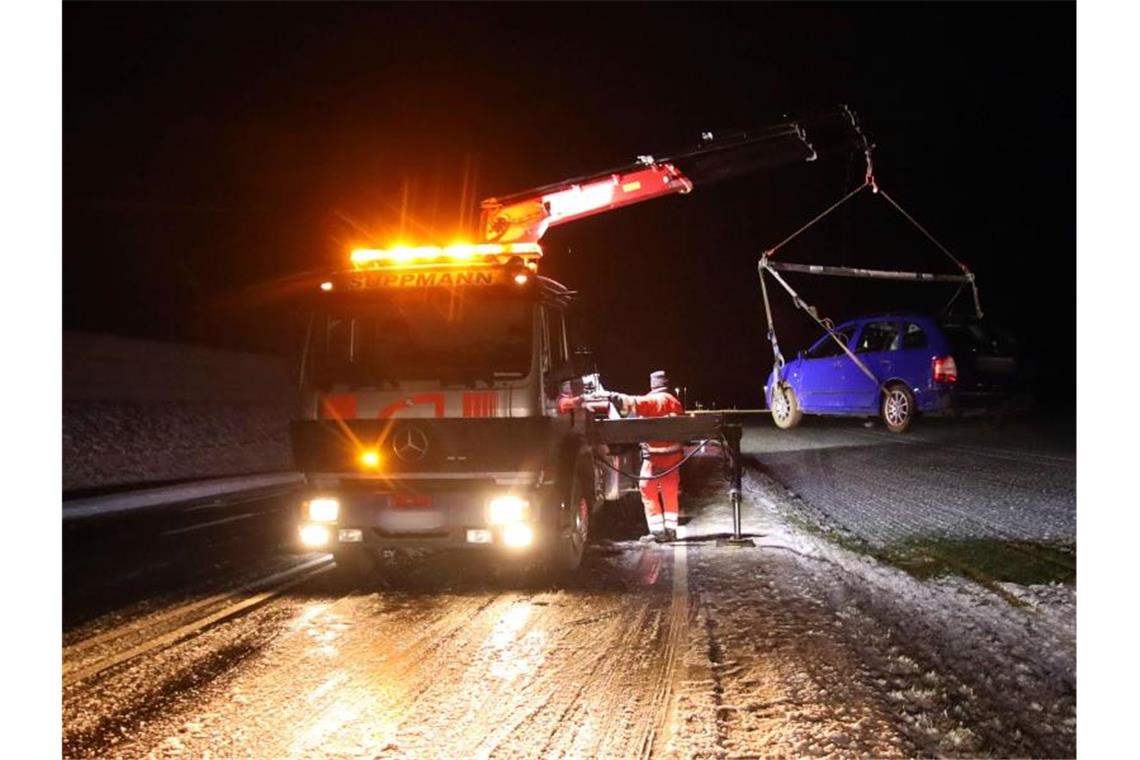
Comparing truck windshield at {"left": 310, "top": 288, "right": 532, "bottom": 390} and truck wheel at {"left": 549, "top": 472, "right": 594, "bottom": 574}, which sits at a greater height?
truck windshield at {"left": 310, "top": 288, "right": 532, "bottom": 390}

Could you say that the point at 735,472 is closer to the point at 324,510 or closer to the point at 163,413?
the point at 324,510

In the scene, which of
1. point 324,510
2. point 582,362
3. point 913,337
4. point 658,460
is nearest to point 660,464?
point 658,460

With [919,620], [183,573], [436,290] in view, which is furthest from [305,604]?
[919,620]

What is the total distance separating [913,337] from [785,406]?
11.4 ft

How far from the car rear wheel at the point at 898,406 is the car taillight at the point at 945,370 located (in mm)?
506

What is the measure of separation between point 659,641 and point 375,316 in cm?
335

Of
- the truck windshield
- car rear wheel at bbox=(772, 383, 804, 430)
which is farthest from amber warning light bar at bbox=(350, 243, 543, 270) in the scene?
car rear wheel at bbox=(772, 383, 804, 430)

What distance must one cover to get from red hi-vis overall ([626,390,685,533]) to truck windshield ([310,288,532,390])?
2.80 metres

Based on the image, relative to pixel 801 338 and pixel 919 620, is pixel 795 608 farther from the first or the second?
pixel 801 338

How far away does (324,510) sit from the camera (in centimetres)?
635

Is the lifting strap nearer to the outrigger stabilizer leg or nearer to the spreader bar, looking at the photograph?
the spreader bar

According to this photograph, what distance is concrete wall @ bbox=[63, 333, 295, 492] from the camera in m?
17.2

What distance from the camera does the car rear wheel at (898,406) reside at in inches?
386

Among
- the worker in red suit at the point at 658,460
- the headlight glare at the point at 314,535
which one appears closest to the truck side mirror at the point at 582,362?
the worker in red suit at the point at 658,460
